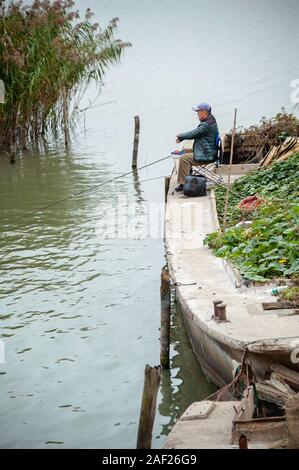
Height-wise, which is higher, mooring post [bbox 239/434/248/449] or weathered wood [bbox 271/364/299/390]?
weathered wood [bbox 271/364/299/390]

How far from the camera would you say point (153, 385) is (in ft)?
23.0

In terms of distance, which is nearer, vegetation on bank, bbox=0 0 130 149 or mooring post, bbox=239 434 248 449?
mooring post, bbox=239 434 248 449

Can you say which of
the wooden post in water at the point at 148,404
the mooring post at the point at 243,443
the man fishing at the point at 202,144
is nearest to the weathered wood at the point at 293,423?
the mooring post at the point at 243,443

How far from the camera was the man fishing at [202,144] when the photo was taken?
15695 millimetres

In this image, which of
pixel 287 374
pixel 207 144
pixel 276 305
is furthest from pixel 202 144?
pixel 287 374

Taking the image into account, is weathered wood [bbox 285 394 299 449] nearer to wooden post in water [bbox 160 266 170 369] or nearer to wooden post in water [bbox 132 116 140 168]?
wooden post in water [bbox 160 266 170 369]

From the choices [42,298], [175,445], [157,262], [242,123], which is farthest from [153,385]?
[242,123]

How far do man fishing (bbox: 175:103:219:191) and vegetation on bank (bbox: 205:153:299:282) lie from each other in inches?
36.5

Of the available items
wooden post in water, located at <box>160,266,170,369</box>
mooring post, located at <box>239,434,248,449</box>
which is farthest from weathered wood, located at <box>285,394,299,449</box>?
wooden post in water, located at <box>160,266,170,369</box>

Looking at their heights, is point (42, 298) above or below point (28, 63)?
below

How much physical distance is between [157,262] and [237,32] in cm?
3786

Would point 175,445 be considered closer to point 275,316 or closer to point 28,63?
point 275,316

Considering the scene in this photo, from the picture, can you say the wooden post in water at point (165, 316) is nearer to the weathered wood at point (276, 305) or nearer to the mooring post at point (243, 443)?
the weathered wood at point (276, 305)

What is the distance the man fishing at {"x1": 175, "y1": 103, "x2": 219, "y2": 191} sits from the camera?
15.7m
